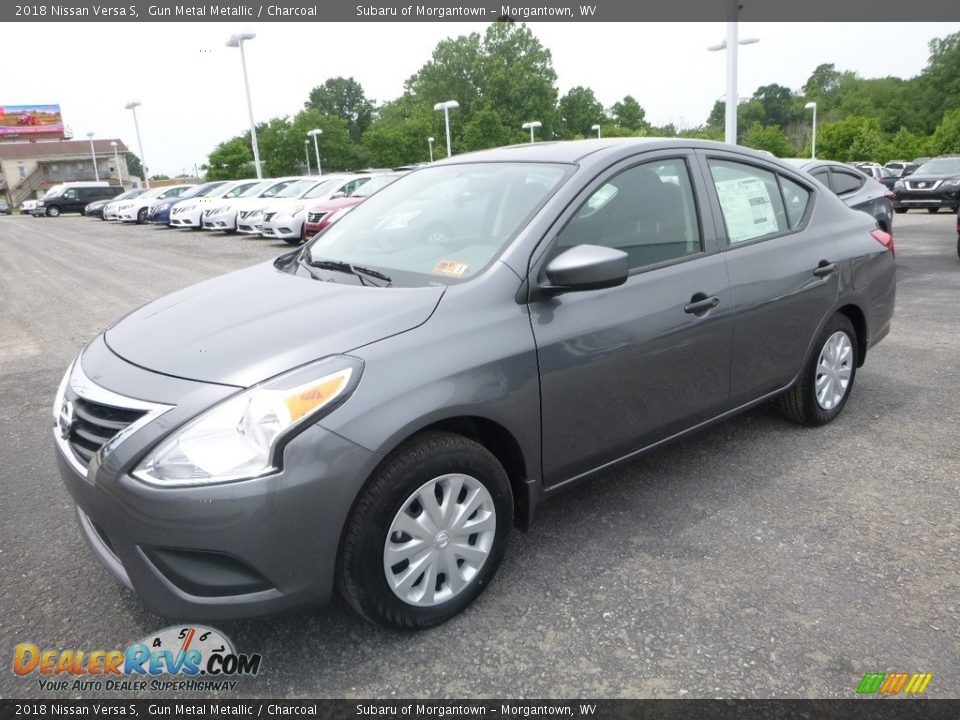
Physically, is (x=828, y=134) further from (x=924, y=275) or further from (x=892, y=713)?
(x=892, y=713)

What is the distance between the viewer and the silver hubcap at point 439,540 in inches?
97.8

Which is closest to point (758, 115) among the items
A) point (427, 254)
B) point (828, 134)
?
point (828, 134)

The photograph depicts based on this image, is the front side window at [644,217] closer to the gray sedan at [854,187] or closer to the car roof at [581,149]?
the car roof at [581,149]

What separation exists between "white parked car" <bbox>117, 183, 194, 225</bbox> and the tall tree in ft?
264

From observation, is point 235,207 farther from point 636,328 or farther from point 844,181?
A: point 636,328

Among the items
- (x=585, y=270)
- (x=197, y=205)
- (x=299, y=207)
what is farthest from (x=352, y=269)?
(x=197, y=205)

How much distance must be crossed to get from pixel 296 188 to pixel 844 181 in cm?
1390

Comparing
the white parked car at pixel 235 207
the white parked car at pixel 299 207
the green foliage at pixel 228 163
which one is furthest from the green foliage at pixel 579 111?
the white parked car at pixel 299 207

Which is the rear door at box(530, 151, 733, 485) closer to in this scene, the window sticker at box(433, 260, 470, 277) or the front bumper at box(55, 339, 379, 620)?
the window sticker at box(433, 260, 470, 277)

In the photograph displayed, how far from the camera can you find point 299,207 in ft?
54.1

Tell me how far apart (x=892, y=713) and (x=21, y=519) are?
142 inches

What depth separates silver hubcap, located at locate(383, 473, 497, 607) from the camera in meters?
2.48

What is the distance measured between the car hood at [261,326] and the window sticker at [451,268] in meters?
0.16

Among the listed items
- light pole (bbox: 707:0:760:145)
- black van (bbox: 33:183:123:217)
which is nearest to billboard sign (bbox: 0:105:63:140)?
black van (bbox: 33:183:123:217)
